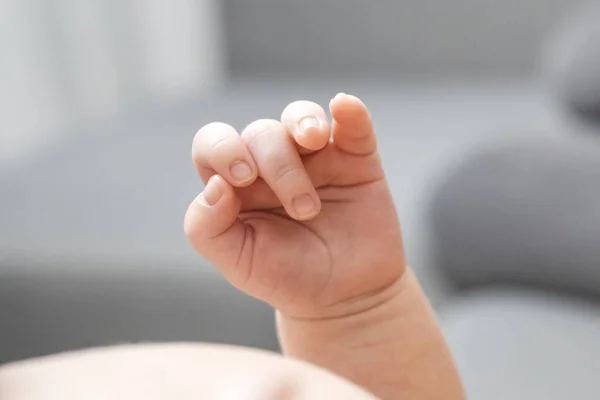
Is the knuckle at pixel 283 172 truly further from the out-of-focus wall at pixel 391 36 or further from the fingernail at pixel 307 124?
the out-of-focus wall at pixel 391 36

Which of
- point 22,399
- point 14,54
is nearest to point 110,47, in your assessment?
point 14,54

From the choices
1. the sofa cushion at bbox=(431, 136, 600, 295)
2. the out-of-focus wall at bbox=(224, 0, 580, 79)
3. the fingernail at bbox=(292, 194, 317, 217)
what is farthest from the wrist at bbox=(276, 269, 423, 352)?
the out-of-focus wall at bbox=(224, 0, 580, 79)

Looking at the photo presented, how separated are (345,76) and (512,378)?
1312mm

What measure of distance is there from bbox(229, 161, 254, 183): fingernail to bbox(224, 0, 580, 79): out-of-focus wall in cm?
140

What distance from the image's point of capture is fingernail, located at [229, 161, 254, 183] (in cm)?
54

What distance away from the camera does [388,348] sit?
0.63 metres

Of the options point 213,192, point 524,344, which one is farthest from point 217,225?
point 524,344

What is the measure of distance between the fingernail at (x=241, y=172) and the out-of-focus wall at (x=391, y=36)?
1401mm

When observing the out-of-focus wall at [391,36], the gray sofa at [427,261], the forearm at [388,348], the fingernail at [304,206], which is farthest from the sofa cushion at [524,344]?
the out-of-focus wall at [391,36]

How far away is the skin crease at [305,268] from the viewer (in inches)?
18.4

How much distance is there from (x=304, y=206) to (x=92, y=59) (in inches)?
55.9

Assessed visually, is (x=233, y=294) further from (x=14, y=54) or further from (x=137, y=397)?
(x=14, y=54)

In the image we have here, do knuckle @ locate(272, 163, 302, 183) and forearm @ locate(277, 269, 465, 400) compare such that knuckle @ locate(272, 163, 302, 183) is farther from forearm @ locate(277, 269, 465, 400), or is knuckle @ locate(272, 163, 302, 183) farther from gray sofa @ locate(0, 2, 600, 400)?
gray sofa @ locate(0, 2, 600, 400)

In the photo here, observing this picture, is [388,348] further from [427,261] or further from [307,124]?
[427,261]
